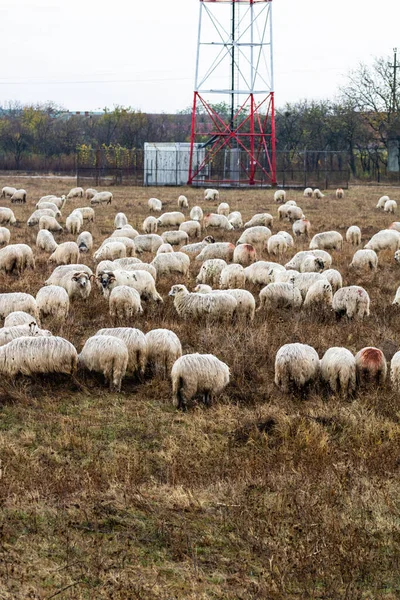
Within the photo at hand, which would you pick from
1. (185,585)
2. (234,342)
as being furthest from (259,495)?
(234,342)

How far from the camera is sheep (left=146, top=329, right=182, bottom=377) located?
9.30 metres

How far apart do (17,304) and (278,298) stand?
4.17 m

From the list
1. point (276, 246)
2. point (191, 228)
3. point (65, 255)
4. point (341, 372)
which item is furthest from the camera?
point (191, 228)

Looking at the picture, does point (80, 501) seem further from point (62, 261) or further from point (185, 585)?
point (62, 261)

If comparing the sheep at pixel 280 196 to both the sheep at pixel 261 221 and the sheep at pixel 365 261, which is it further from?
the sheep at pixel 365 261

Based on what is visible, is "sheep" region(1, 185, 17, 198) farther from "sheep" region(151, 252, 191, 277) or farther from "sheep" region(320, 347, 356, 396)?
"sheep" region(320, 347, 356, 396)

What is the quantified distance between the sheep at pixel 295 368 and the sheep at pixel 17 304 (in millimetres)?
4190

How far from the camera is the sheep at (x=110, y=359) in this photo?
347 inches

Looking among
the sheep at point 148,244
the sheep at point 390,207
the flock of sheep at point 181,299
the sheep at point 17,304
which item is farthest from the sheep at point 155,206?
the sheep at point 17,304

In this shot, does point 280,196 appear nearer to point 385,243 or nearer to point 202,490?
point 385,243

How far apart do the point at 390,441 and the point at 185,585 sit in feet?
10.0

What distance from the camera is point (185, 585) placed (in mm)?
5254

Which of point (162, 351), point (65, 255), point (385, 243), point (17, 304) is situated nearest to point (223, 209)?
point (385, 243)

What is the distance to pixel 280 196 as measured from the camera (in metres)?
32.8
